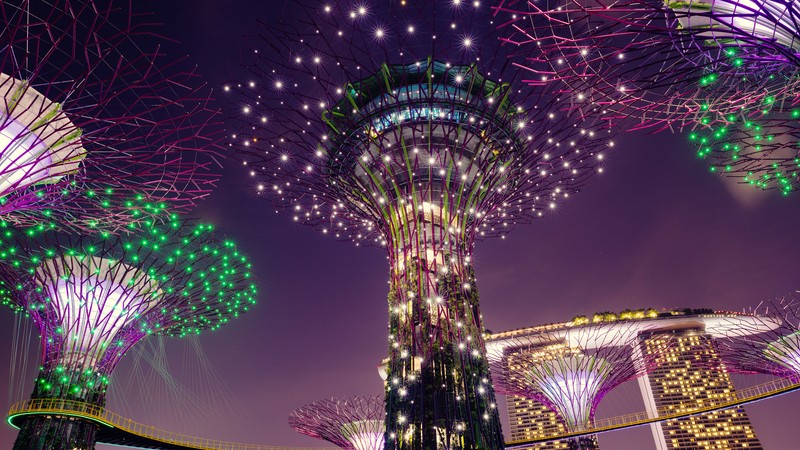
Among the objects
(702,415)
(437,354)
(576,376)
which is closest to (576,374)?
(576,376)

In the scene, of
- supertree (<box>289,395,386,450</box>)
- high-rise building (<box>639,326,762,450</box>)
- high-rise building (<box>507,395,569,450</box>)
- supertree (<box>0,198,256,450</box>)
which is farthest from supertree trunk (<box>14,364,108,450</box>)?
high-rise building (<box>639,326,762,450</box>)

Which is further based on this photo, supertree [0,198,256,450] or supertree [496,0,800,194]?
supertree [0,198,256,450]

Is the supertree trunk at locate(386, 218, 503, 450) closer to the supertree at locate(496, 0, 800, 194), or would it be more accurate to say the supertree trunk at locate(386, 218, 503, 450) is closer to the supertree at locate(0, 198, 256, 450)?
the supertree at locate(496, 0, 800, 194)

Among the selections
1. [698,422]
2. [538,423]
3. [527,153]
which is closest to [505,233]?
[527,153]

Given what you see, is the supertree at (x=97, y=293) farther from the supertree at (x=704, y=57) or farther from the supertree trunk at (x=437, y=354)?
the supertree at (x=704, y=57)

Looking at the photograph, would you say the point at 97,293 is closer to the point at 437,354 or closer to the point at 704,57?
the point at 437,354

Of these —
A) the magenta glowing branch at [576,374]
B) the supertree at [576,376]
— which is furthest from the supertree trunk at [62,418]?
the supertree at [576,376]
